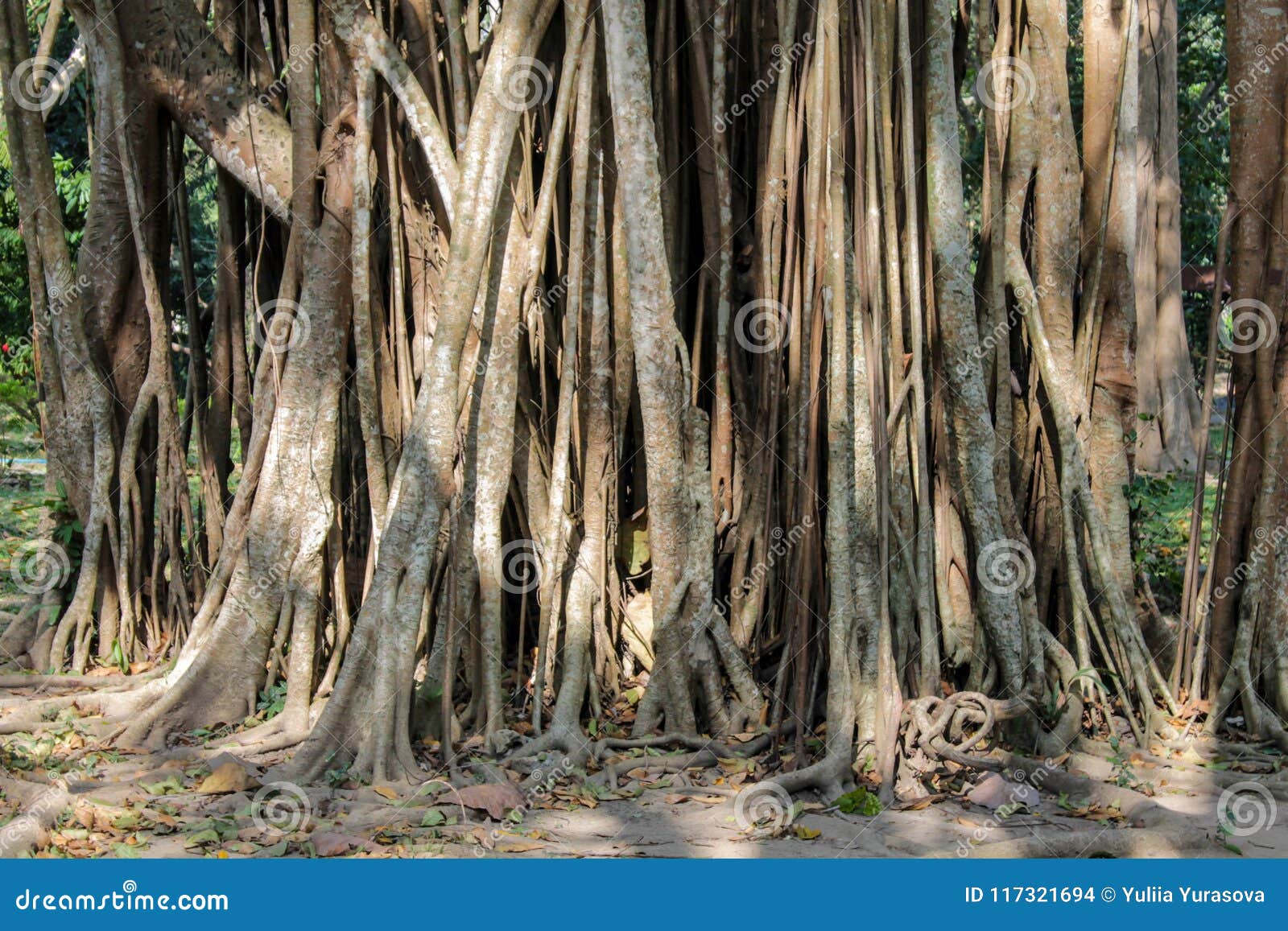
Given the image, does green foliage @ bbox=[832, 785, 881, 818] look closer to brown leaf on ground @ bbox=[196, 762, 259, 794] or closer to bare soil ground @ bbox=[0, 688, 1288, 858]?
bare soil ground @ bbox=[0, 688, 1288, 858]

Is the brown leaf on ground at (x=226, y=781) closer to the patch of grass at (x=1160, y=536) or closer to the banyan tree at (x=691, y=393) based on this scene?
the banyan tree at (x=691, y=393)

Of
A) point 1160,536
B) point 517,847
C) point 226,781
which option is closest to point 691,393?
point 517,847

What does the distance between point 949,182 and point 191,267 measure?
3.42 meters

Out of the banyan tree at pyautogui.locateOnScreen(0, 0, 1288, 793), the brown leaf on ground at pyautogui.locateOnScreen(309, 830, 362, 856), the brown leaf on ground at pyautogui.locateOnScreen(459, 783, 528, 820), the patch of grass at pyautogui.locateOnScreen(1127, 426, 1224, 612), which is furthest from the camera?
the patch of grass at pyautogui.locateOnScreen(1127, 426, 1224, 612)

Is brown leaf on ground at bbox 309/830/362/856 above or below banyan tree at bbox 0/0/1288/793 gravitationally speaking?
below

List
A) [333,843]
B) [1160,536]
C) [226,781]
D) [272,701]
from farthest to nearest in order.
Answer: [1160,536] < [272,701] < [226,781] < [333,843]

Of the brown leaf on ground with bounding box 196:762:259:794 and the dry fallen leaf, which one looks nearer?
the dry fallen leaf

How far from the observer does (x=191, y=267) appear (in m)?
6.23

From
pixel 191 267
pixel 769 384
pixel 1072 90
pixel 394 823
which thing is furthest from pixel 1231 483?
pixel 1072 90

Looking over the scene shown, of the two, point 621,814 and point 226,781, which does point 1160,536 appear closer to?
point 621,814

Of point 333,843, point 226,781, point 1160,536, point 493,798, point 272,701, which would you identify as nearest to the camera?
point 333,843

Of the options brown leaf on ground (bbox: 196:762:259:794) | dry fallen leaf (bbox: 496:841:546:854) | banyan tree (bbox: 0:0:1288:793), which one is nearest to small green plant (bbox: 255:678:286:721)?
banyan tree (bbox: 0:0:1288:793)

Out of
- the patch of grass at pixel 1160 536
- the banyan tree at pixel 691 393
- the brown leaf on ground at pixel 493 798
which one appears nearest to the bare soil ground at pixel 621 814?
the brown leaf on ground at pixel 493 798

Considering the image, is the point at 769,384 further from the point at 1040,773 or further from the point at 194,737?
the point at 194,737
